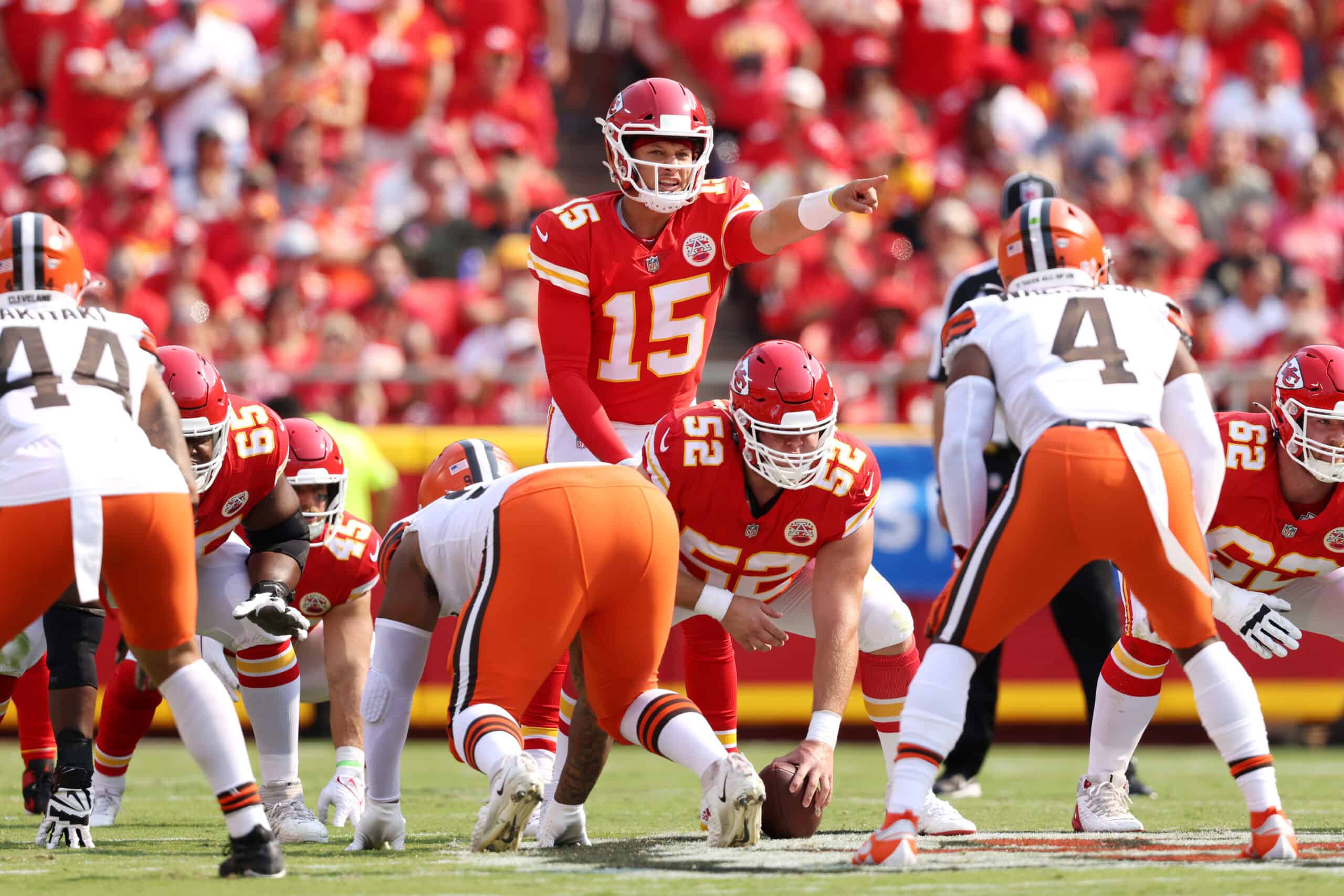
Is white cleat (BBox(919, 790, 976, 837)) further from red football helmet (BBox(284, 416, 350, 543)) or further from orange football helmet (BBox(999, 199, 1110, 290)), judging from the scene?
red football helmet (BBox(284, 416, 350, 543))

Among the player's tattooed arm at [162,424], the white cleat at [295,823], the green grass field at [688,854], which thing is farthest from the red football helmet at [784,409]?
the white cleat at [295,823]

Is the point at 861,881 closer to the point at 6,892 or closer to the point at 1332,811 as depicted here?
the point at 6,892

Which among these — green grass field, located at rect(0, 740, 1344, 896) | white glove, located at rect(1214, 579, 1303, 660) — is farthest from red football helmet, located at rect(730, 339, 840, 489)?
white glove, located at rect(1214, 579, 1303, 660)

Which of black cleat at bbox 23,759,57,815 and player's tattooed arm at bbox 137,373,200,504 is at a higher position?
player's tattooed arm at bbox 137,373,200,504

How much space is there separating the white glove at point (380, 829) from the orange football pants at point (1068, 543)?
63.8 inches

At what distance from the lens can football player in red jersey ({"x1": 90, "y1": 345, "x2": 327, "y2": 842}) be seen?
554 centimetres

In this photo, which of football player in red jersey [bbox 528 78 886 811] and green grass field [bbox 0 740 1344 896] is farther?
football player in red jersey [bbox 528 78 886 811]

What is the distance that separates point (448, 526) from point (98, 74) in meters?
7.65

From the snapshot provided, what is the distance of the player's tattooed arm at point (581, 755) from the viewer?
5.23 meters

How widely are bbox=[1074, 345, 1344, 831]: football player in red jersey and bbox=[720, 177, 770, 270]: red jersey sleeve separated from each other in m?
1.65

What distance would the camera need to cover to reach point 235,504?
581cm

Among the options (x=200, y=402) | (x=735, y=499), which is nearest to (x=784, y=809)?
(x=735, y=499)

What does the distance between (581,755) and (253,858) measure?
1.12 meters

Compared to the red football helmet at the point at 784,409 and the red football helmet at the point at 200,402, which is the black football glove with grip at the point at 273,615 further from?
the red football helmet at the point at 784,409
